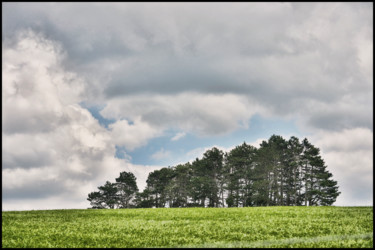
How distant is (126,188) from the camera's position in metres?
95.7

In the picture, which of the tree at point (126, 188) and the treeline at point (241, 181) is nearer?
the treeline at point (241, 181)

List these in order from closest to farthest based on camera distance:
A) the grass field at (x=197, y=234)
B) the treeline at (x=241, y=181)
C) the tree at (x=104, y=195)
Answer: the grass field at (x=197, y=234) → the treeline at (x=241, y=181) → the tree at (x=104, y=195)

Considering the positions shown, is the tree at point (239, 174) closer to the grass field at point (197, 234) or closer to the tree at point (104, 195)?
the tree at point (104, 195)

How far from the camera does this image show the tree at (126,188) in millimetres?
95438

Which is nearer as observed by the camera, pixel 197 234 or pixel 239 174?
pixel 197 234

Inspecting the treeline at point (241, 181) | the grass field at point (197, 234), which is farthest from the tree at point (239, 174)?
the grass field at point (197, 234)

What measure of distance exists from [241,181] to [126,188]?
3110 centimetres

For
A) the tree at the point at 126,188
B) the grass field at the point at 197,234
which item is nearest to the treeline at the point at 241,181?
the tree at the point at 126,188

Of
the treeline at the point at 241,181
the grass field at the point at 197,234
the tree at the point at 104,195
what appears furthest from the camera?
the tree at the point at 104,195

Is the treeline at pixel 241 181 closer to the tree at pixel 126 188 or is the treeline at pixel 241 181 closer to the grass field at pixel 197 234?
the tree at pixel 126 188

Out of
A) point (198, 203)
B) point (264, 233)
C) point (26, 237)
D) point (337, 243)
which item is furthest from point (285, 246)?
point (198, 203)

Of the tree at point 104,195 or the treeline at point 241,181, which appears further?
the tree at point 104,195

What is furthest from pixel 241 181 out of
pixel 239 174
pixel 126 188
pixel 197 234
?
pixel 197 234

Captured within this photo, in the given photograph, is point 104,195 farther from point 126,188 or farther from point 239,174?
point 239,174
